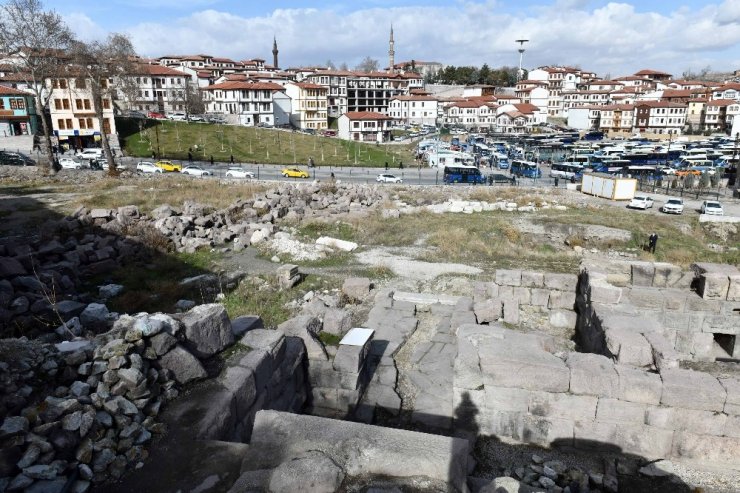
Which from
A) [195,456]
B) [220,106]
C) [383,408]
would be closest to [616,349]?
[383,408]

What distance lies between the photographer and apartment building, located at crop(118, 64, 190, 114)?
7788 centimetres

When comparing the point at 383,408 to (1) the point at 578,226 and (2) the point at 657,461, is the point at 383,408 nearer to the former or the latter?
(2) the point at 657,461

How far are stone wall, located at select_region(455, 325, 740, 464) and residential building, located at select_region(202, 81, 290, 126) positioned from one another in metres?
75.4

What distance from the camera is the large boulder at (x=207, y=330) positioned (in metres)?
6.38

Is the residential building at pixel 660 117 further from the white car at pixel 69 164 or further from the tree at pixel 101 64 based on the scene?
the white car at pixel 69 164

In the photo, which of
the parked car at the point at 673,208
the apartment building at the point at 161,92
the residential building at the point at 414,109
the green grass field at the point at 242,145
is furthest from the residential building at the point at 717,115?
the apartment building at the point at 161,92

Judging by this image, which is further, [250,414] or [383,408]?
[383,408]

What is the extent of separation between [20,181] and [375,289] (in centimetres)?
3045

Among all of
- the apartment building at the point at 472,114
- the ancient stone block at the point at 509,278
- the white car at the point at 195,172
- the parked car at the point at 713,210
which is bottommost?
the parked car at the point at 713,210

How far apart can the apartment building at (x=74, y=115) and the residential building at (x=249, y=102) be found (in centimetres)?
2355

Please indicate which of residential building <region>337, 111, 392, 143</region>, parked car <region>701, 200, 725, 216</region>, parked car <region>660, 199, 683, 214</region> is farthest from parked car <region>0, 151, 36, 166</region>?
parked car <region>701, 200, 725, 216</region>

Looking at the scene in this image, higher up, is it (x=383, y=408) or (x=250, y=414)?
(x=250, y=414)

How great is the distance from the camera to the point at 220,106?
78438 millimetres

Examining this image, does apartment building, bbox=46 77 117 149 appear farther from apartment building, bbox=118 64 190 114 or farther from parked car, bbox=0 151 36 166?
apartment building, bbox=118 64 190 114
